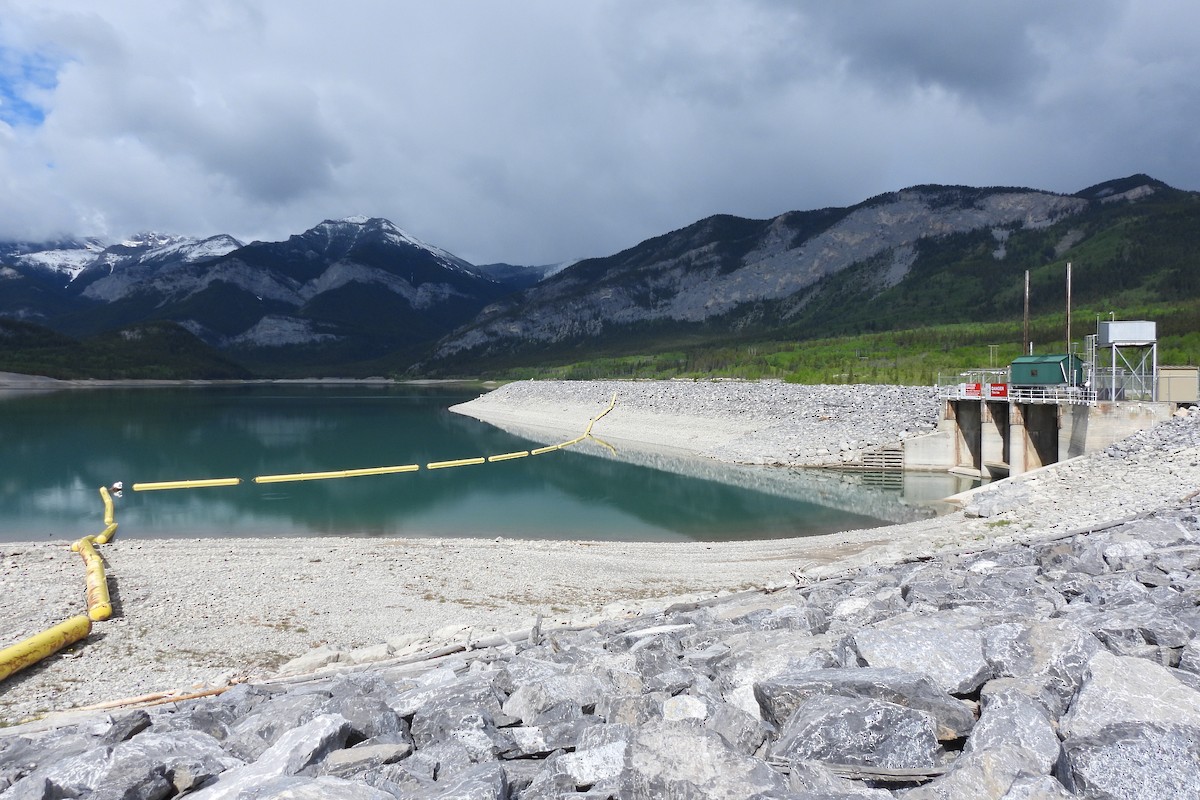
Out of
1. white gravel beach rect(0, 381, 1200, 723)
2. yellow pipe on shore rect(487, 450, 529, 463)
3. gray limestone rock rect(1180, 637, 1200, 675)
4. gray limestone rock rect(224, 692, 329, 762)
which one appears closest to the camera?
gray limestone rock rect(1180, 637, 1200, 675)

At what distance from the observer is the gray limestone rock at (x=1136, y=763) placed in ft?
11.8

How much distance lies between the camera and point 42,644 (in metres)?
11.6

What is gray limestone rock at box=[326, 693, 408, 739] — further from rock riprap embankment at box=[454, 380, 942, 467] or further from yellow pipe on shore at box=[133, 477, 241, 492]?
rock riprap embankment at box=[454, 380, 942, 467]

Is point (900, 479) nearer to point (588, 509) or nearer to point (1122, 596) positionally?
point (588, 509)

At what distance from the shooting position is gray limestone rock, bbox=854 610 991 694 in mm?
4945

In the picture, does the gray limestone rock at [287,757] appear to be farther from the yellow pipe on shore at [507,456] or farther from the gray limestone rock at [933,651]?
the yellow pipe on shore at [507,456]

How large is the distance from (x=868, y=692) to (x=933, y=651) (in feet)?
2.62

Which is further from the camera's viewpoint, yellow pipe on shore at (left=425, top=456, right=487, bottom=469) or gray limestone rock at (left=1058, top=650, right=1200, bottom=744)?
yellow pipe on shore at (left=425, top=456, right=487, bottom=469)

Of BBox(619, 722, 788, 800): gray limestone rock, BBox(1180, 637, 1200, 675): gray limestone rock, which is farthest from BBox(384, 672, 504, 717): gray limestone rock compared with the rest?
BBox(1180, 637, 1200, 675): gray limestone rock

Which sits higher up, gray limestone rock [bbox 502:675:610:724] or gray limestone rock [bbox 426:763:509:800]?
gray limestone rock [bbox 426:763:509:800]

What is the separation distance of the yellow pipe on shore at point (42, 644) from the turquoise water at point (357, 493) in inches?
476

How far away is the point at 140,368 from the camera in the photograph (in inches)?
6403

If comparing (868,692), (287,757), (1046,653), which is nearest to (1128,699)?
(1046,653)

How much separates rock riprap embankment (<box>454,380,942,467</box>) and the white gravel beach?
14.7 meters
